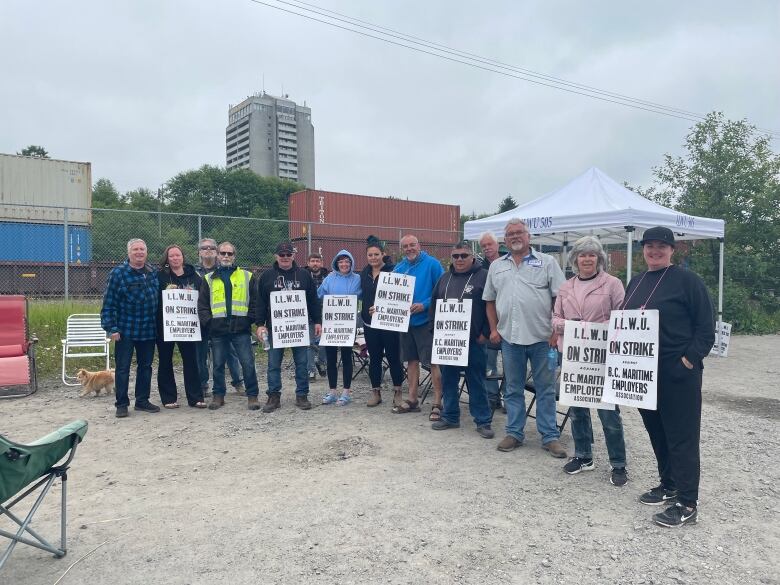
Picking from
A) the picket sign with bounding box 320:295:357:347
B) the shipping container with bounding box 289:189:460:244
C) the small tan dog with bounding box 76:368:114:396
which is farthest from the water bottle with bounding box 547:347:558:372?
the shipping container with bounding box 289:189:460:244

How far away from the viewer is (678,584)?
274 cm

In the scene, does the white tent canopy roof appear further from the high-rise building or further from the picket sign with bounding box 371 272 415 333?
the high-rise building

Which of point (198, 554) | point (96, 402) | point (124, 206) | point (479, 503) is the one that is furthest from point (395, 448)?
point (124, 206)

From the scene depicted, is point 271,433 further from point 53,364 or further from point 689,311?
point 53,364

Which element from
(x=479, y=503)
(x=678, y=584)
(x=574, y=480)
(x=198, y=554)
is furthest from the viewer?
(x=574, y=480)

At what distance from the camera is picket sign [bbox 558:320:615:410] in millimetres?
3949

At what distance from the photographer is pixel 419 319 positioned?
231 inches

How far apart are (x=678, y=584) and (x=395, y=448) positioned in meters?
2.55

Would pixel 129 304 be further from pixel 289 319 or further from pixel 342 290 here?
pixel 342 290

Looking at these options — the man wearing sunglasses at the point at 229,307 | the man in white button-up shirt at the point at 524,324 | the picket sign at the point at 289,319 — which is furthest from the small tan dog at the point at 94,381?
the man in white button-up shirt at the point at 524,324

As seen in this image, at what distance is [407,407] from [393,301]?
4.06 ft

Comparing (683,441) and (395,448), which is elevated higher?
(683,441)

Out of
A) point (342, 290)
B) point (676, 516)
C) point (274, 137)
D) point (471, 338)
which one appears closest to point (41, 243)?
point (342, 290)

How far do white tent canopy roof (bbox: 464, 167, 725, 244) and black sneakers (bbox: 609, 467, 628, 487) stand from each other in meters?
5.56
